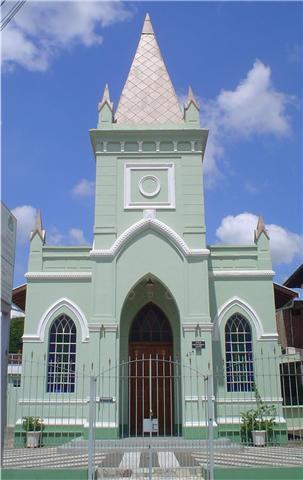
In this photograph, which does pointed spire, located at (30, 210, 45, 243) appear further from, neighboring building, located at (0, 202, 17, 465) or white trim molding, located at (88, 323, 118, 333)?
neighboring building, located at (0, 202, 17, 465)

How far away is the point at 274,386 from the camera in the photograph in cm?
1636

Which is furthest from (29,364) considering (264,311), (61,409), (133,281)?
(264,311)

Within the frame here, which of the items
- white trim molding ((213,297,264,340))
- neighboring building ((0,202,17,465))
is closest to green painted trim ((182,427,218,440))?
white trim molding ((213,297,264,340))

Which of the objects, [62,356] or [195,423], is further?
[62,356]

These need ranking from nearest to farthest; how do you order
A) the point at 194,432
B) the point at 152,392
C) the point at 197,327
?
1. the point at 194,432
2. the point at 197,327
3. the point at 152,392

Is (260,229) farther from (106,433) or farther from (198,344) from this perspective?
(106,433)

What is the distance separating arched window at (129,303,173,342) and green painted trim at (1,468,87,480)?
8.16m

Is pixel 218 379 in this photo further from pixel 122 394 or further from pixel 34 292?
pixel 34 292

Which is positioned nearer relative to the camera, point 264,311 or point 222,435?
point 222,435

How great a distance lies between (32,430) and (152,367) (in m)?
4.40

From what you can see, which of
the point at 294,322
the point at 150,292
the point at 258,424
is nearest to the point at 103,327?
the point at 150,292

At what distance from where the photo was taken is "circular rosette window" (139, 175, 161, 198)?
56.8 feet

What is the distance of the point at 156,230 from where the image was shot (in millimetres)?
16797

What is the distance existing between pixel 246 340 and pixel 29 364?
6919 millimetres
